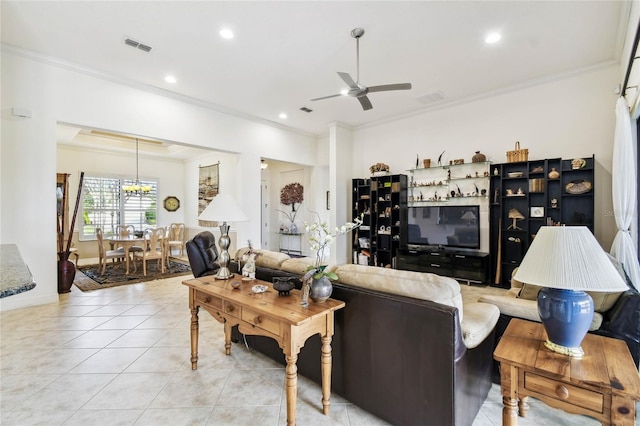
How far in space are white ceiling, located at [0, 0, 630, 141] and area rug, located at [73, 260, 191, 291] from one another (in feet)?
11.3

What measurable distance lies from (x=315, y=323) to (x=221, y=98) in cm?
485

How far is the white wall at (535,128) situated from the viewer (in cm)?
413

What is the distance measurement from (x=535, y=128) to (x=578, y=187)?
3.87 ft

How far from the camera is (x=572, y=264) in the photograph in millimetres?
1291

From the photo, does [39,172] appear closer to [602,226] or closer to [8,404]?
[8,404]

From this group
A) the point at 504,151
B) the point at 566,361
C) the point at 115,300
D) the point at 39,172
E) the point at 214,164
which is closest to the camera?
the point at 566,361

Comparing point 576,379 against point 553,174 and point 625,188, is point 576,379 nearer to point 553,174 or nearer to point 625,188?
point 625,188

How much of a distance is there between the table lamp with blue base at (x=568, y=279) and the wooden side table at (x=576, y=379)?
0.09 metres

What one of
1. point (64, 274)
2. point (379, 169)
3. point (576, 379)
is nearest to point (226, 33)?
point (379, 169)

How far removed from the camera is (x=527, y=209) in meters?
4.54

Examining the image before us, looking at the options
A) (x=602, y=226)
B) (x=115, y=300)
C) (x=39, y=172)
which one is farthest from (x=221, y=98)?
(x=602, y=226)

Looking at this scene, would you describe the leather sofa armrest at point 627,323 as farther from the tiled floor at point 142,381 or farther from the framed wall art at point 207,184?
Result: the framed wall art at point 207,184

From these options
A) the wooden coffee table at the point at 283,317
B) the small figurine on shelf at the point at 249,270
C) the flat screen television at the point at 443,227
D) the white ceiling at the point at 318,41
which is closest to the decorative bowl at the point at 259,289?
the wooden coffee table at the point at 283,317

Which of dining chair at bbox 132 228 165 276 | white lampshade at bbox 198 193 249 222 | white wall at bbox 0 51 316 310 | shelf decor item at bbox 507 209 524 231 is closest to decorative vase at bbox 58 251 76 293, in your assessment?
white wall at bbox 0 51 316 310
